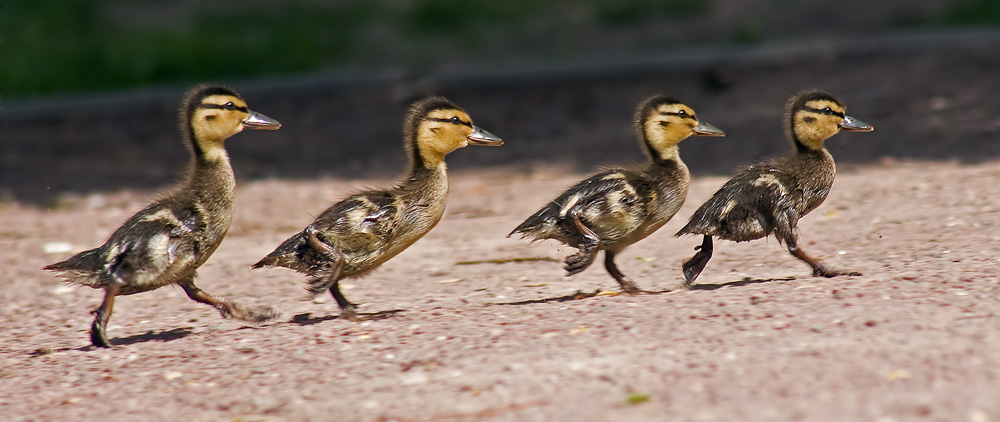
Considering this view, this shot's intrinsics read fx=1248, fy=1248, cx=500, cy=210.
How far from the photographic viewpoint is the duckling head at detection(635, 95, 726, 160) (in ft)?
21.5

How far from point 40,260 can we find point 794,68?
27.7 feet

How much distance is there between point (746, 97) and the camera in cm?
1330

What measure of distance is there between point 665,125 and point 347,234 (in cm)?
178

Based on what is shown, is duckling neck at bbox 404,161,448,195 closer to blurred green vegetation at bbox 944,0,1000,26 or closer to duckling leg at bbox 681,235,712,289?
duckling leg at bbox 681,235,712,289

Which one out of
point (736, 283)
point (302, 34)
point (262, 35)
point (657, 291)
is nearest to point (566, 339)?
point (657, 291)

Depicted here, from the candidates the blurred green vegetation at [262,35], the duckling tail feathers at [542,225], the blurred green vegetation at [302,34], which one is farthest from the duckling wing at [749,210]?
the blurred green vegetation at [262,35]

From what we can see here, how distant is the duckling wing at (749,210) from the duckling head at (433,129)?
1138 millimetres

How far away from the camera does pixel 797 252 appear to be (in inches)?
244

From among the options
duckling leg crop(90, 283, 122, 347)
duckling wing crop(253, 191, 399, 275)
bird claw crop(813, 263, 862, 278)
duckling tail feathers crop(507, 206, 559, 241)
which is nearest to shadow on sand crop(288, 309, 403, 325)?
duckling wing crop(253, 191, 399, 275)

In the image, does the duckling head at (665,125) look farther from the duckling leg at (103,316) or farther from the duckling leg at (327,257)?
the duckling leg at (103,316)

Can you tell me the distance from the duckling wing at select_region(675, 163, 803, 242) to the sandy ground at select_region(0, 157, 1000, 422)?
286mm

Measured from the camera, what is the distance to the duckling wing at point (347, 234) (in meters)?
6.08

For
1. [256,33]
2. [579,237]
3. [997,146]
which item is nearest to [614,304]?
[579,237]

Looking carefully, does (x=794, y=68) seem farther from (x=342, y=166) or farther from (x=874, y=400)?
(x=874, y=400)
